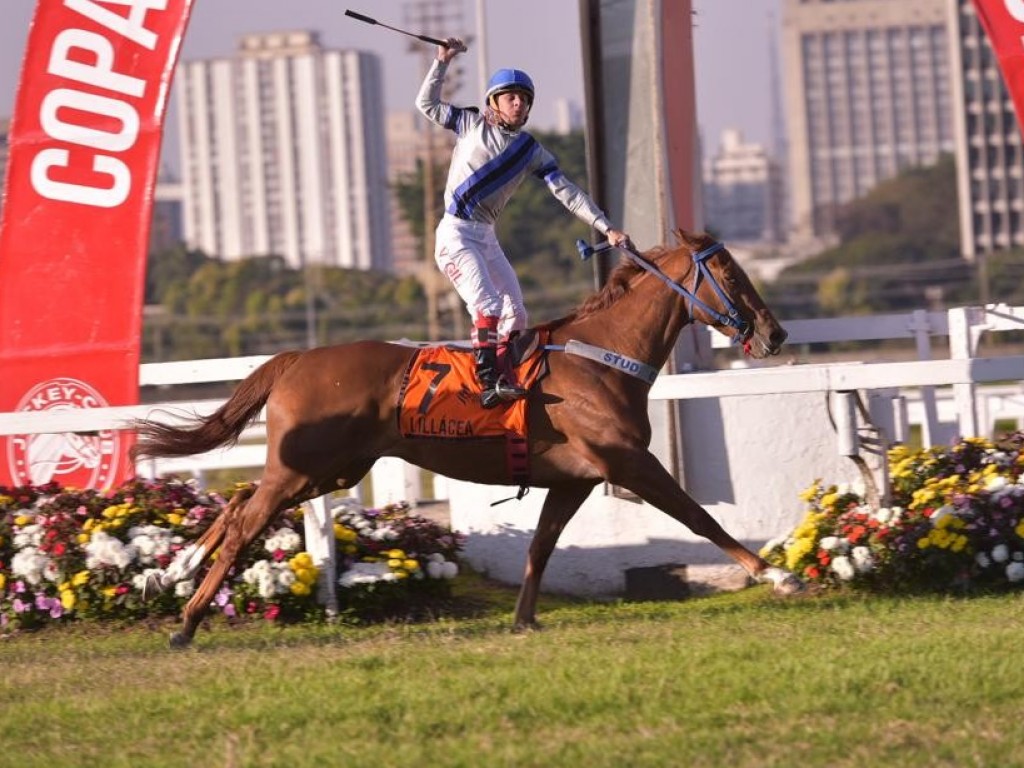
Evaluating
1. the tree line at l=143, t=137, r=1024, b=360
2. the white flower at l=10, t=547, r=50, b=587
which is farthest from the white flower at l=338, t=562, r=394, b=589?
the tree line at l=143, t=137, r=1024, b=360

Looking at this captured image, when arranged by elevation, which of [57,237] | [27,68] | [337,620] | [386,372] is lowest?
[337,620]

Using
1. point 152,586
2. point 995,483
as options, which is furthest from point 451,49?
point 995,483

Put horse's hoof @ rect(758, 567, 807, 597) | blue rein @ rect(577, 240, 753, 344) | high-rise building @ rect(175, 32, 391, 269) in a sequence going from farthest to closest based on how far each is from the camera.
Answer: high-rise building @ rect(175, 32, 391, 269) < blue rein @ rect(577, 240, 753, 344) < horse's hoof @ rect(758, 567, 807, 597)

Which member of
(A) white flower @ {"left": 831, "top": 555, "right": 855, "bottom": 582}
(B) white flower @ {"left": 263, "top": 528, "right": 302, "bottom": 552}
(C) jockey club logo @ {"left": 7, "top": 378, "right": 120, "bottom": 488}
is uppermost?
(C) jockey club logo @ {"left": 7, "top": 378, "right": 120, "bottom": 488}

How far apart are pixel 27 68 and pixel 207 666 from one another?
4328mm

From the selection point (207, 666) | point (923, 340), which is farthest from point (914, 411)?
point (207, 666)

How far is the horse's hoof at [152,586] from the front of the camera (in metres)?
7.80

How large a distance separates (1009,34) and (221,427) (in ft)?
15.2

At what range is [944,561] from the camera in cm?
775

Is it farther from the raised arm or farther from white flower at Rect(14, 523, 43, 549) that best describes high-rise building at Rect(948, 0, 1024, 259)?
white flower at Rect(14, 523, 43, 549)

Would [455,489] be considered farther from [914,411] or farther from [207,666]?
[914,411]

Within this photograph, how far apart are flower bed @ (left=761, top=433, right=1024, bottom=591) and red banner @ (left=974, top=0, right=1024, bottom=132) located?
86.4 inches

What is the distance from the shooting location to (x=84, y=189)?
9539 millimetres

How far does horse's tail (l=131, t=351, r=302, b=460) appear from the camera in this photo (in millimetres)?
7797
